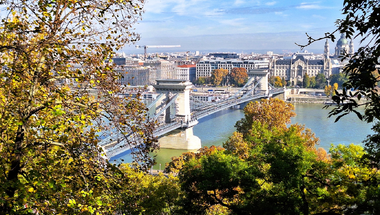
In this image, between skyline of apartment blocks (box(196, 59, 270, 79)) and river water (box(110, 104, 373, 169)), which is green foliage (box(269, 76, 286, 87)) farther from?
river water (box(110, 104, 373, 169))

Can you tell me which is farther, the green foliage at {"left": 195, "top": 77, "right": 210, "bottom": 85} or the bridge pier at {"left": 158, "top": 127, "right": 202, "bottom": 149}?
the green foliage at {"left": 195, "top": 77, "right": 210, "bottom": 85}

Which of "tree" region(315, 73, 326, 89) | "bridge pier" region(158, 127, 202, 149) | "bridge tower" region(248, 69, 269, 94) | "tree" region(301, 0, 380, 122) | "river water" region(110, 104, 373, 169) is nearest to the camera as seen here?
"tree" region(301, 0, 380, 122)

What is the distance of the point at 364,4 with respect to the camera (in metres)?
2.74

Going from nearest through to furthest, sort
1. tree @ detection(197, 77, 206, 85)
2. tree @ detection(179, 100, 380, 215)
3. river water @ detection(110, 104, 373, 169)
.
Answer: tree @ detection(179, 100, 380, 215) < river water @ detection(110, 104, 373, 169) < tree @ detection(197, 77, 206, 85)

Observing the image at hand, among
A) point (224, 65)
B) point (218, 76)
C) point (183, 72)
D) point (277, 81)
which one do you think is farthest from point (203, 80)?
point (277, 81)

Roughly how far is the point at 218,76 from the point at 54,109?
5434 cm

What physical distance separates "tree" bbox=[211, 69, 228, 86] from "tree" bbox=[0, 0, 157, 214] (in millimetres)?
53419

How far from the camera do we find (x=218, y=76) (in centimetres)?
5675

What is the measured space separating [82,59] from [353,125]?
24.2m

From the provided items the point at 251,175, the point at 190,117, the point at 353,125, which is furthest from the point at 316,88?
the point at 251,175

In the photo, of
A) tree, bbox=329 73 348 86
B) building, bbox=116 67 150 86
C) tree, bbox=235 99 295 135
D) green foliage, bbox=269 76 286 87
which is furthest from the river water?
green foliage, bbox=269 76 286 87

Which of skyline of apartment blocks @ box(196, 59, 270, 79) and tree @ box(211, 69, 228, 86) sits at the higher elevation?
skyline of apartment blocks @ box(196, 59, 270, 79)

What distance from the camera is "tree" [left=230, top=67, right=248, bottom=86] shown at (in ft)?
180

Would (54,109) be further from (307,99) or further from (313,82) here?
(313,82)
